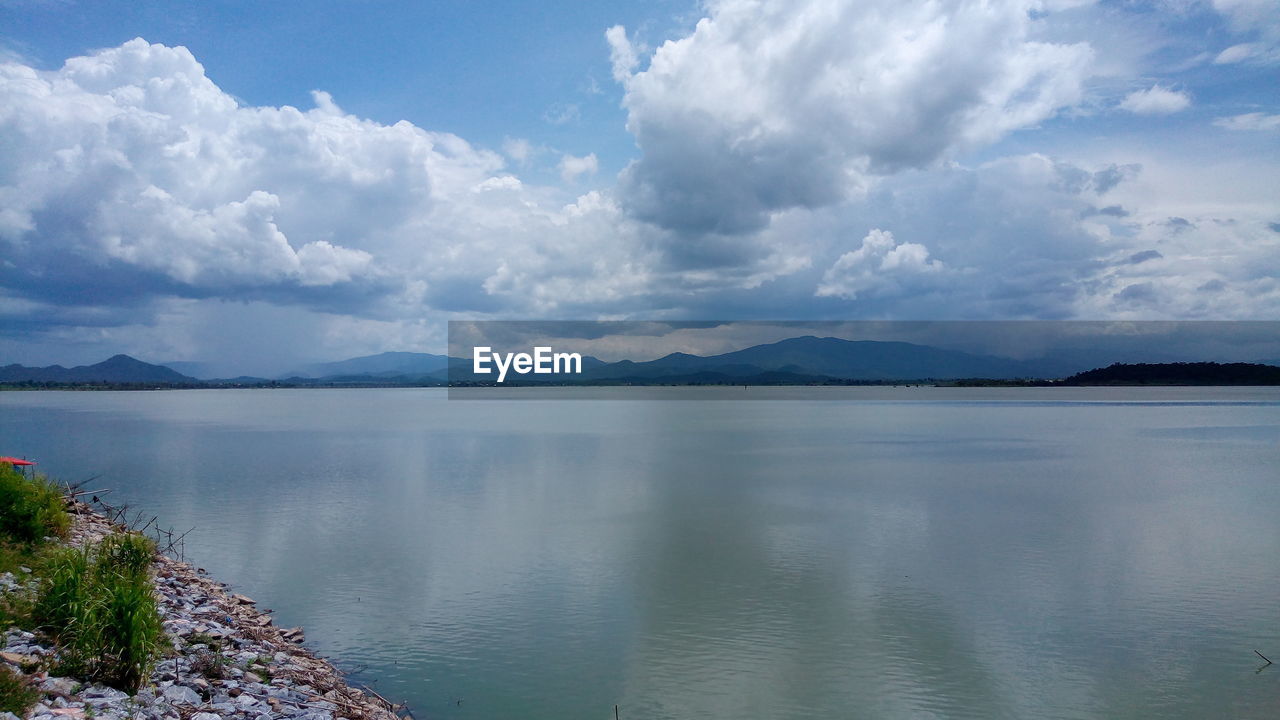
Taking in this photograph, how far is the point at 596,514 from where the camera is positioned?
2723cm

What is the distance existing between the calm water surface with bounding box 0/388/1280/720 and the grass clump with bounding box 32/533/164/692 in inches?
149

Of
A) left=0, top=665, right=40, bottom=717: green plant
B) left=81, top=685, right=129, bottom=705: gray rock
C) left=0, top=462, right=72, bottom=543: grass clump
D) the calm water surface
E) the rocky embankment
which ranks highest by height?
left=0, top=462, right=72, bottom=543: grass clump

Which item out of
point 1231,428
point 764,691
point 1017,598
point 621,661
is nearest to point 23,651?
point 621,661

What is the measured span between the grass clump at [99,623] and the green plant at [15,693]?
0.98 meters

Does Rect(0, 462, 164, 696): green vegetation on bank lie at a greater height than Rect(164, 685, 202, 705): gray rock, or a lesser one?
greater

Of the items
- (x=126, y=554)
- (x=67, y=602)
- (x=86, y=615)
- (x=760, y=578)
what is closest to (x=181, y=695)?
(x=86, y=615)

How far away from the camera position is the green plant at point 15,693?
698cm

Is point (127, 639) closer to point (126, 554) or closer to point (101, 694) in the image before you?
point (101, 694)

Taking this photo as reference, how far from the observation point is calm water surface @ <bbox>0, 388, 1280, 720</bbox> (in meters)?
12.0

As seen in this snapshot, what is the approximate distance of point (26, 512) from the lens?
536 inches

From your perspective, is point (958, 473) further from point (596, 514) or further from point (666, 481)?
point (596, 514)

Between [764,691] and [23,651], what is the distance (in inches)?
369

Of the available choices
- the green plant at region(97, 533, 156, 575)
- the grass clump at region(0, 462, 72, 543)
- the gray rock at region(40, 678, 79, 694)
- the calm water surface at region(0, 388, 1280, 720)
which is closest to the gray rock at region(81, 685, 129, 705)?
the gray rock at region(40, 678, 79, 694)

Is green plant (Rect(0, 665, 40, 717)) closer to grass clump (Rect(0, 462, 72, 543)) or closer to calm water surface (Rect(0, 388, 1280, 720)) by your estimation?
calm water surface (Rect(0, 388, 1280, 720))
